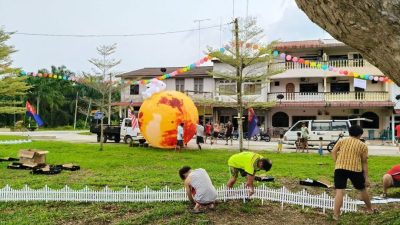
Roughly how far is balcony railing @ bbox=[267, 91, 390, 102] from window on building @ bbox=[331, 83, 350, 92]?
2.33 metres

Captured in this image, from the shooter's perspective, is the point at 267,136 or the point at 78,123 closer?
the point at 267,136

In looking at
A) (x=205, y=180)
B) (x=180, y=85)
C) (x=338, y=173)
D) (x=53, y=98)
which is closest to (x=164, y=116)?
(x=205, y=180)

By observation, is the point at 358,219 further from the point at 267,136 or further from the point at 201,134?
the point at 267,136

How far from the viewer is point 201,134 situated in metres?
24.5

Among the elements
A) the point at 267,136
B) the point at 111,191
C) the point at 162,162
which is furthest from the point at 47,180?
the point at 267,136

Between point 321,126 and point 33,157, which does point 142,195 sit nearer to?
point 33,157

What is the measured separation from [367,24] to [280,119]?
36.2m

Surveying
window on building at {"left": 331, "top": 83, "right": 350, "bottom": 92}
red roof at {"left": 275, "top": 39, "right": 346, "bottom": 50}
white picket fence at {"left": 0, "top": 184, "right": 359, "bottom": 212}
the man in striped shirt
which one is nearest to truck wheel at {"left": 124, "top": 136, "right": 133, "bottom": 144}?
red roof at {"left": 275, "top": 39, "right": 346, "bottom": 50}

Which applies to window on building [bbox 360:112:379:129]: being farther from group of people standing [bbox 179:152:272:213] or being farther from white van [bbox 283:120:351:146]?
group of people standing [bbox 179:152:272:213]

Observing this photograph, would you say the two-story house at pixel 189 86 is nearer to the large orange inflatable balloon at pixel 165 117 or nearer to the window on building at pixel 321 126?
the window on building at pixel 321 126

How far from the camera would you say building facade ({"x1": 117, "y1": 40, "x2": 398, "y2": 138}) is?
36.2 meters


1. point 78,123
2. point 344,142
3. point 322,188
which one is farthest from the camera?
point 78,123

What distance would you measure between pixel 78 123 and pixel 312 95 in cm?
3825

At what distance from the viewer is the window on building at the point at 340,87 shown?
127ft
